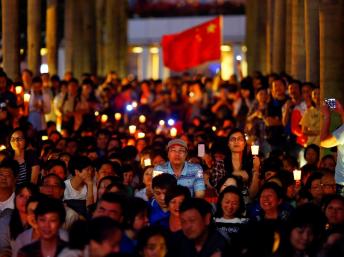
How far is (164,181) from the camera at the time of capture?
16734 millimetres

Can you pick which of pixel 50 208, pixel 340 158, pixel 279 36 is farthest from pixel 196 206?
pixel 279 36

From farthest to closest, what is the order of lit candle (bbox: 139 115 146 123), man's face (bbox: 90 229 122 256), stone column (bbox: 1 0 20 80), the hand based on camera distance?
stone column (bbox: 1 0 20 80), lit candle (bbox: 139 115 146 123), the hand, man's face (bbox: 90 229 122 256)

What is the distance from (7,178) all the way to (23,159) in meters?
3.08

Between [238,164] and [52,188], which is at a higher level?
[238,164]

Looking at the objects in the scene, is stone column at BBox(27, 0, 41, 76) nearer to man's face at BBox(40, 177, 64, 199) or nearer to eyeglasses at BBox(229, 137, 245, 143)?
eyeglasses at BBox(229, 137, 245, 143)

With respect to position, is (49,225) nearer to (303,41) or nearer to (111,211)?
(111,211)

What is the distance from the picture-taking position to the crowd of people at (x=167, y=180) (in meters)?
13.6

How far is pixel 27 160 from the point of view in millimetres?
20750

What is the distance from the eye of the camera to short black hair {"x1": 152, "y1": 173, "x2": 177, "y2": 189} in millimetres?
16625

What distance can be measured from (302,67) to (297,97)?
24.2 ft

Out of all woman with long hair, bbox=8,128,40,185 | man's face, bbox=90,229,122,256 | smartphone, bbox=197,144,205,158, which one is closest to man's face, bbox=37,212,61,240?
man's face, bbox=90,229,122,256

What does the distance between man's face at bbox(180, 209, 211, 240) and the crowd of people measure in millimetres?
12

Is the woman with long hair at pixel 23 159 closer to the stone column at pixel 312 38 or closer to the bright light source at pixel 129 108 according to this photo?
the stone column at pixel 312 38

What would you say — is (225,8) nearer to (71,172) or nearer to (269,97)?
(269,97)
